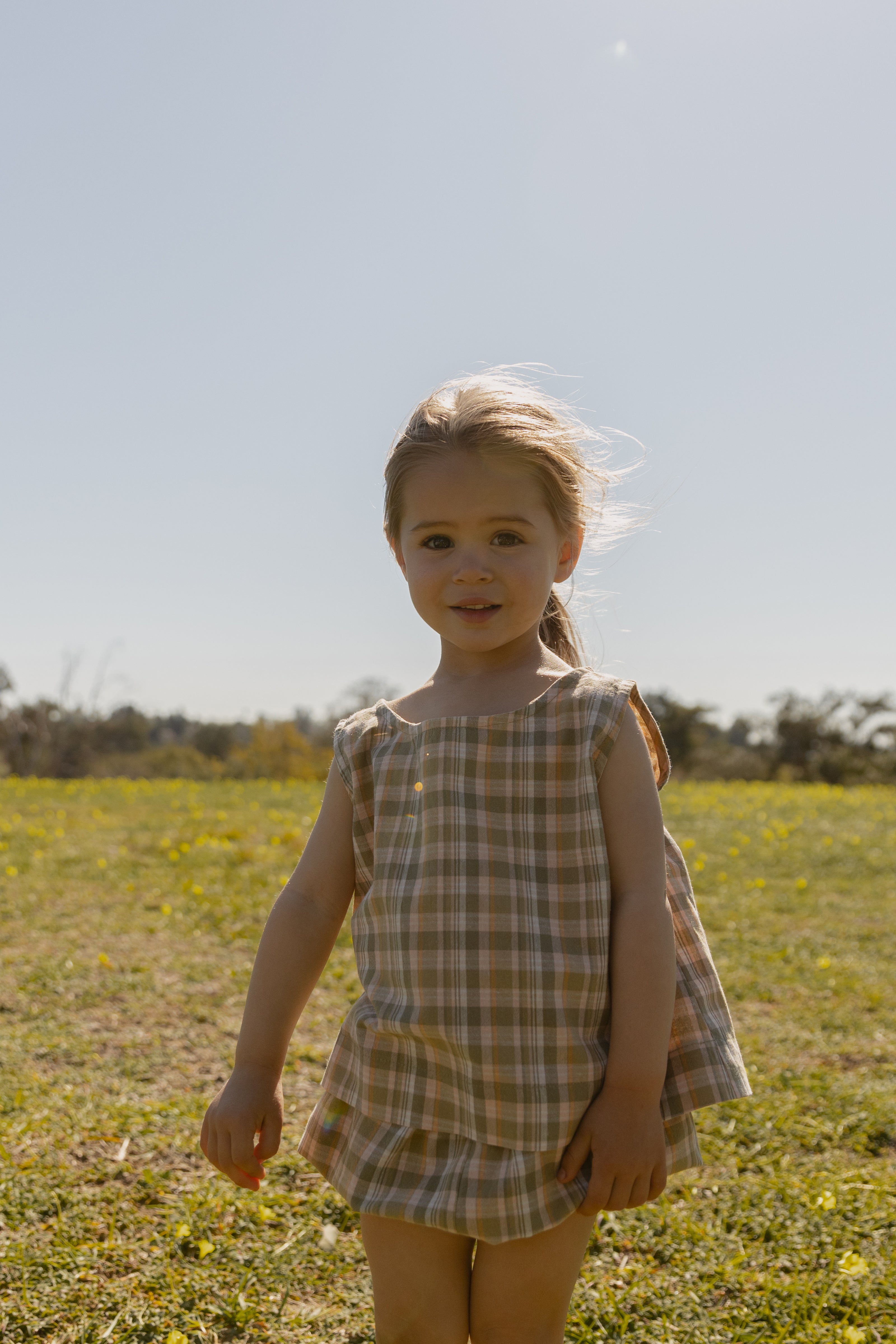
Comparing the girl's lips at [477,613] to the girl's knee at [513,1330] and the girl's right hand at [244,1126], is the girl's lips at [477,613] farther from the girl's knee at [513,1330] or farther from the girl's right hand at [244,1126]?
the girl's knee at [513,1330]

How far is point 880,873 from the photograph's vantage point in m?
7.84

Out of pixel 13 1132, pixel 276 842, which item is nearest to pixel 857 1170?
pixel 13 1132

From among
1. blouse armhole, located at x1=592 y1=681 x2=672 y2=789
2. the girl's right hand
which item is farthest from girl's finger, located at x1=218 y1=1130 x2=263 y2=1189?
blouse armhole, located at x1=592 y1=681 x2=672 y2=789

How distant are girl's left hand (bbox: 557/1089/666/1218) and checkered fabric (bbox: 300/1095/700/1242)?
4 centimetres

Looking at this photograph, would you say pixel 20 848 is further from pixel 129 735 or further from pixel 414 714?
pixel 129 735

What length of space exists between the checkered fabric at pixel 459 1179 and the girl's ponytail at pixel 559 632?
0.98 metres

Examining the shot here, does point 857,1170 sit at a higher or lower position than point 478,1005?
lower

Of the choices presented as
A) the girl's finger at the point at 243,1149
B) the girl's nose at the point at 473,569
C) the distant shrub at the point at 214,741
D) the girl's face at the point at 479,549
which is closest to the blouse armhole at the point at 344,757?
the girl's face at the point at 479,549

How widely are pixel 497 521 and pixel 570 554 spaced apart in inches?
10.4

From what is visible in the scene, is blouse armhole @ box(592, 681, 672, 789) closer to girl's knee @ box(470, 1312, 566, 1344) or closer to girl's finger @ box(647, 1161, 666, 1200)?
girl's finger @ box(647, 1161, 666, 1200)

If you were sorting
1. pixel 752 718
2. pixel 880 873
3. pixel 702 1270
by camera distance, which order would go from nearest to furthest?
1. pixel 702 1270
2. pixel 880 873
3. pixel 752 718

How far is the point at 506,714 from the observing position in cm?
176

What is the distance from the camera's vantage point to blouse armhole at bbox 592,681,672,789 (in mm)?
1713

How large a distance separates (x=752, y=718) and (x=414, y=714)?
32.8 m
